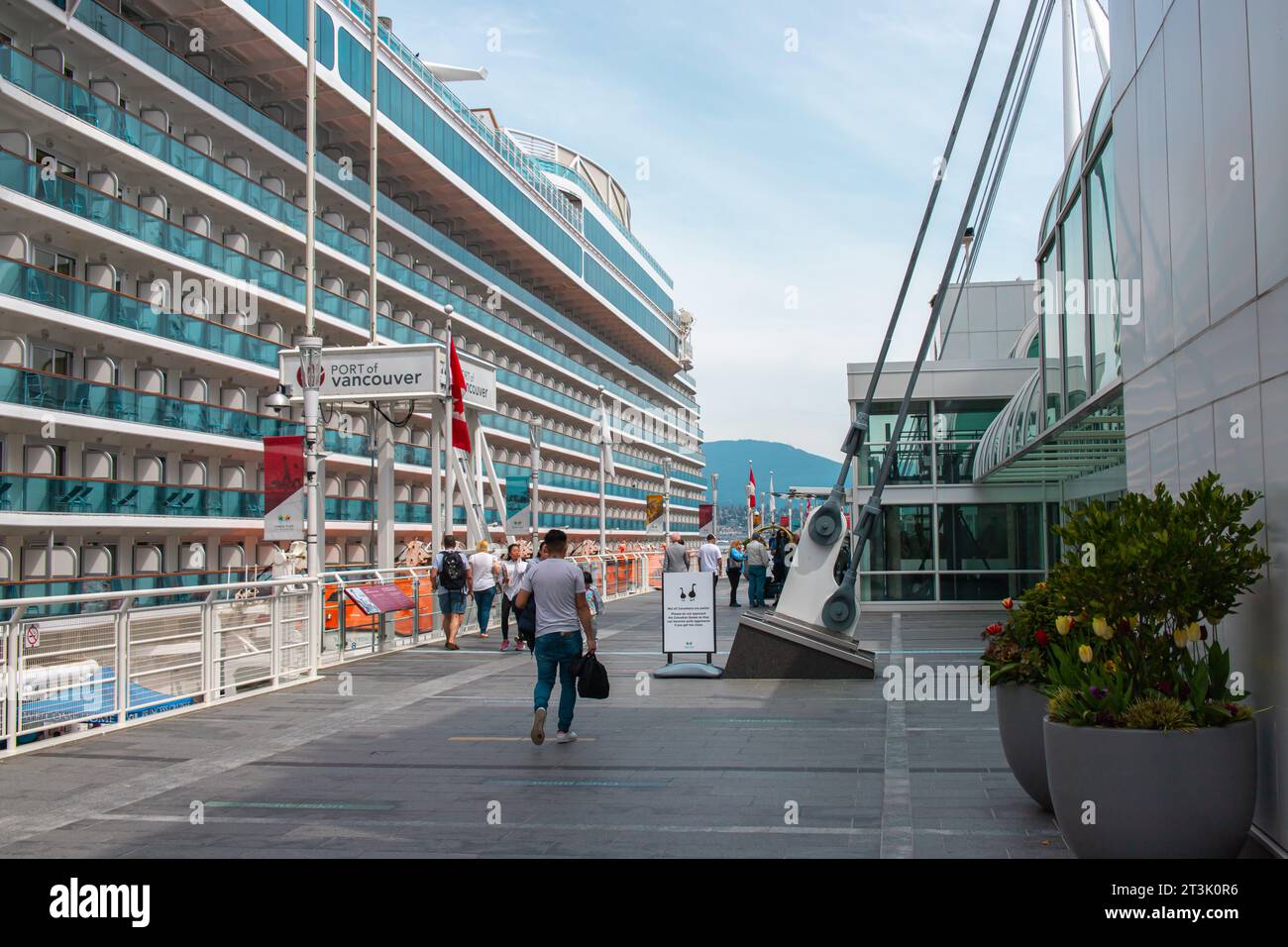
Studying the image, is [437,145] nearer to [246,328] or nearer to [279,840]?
[246,328]

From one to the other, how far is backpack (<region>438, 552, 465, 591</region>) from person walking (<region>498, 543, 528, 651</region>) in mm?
857

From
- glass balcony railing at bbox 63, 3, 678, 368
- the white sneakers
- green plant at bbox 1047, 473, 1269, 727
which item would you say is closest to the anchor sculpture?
the white sneakers

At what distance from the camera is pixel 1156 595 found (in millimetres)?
5984

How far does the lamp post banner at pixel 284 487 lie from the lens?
15664mm

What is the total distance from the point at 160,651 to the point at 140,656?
0.33 meters

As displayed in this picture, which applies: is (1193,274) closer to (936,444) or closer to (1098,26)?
(1098,26)

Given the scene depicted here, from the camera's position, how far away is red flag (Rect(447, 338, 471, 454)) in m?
22.2

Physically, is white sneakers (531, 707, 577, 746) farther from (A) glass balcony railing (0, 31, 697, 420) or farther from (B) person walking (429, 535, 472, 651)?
(A) glass balcony railing (0, 31, 697, 420)

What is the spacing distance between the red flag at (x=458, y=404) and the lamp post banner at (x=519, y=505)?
490 centimetres

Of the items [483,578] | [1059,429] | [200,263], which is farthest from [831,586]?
[200,263]

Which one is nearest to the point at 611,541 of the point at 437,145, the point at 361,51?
the point at 437,145

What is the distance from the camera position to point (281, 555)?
22.9 metres

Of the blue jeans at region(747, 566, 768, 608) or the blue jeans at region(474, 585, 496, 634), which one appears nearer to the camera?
the blue jeans at region(474, 585, 496, 634)
